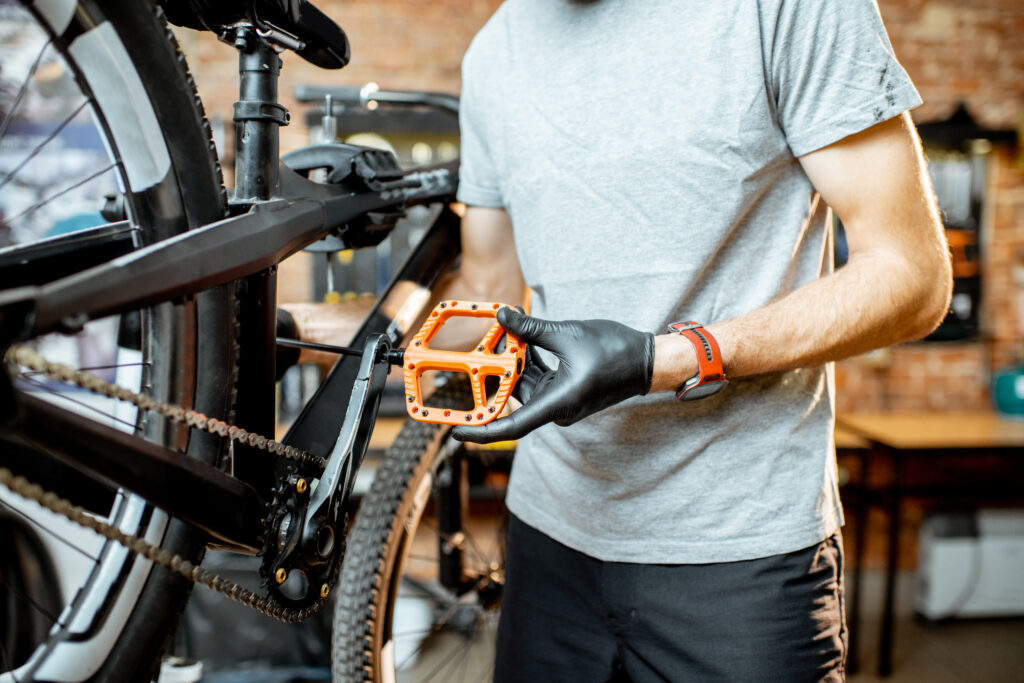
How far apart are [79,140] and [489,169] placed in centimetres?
203

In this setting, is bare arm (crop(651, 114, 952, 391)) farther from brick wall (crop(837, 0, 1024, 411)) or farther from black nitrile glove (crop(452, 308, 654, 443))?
brick wall (crop(837, 0, 1024, 411))

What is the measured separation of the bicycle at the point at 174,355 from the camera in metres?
0.45

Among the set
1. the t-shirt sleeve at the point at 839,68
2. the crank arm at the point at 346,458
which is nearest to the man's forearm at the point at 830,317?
the t-shirt sleeve at the point at 839,68

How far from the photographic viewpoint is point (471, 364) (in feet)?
1.87

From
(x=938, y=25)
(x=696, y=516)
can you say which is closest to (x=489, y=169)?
(x=696, y=516)

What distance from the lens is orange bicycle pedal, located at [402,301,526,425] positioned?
57 centimetres

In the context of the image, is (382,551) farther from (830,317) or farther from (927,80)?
(927,80)

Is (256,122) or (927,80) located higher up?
(927,80)

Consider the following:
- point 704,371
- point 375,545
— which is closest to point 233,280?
point 704,371

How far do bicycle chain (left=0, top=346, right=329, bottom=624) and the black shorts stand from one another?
33 centimetres

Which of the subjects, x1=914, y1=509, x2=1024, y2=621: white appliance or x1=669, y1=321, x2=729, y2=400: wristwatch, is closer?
x1=669, y1=321, x2=729, y2=400: wristwatch

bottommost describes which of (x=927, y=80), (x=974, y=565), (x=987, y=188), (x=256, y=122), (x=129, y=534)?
(x=974, y=565)

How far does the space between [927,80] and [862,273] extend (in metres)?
2.53

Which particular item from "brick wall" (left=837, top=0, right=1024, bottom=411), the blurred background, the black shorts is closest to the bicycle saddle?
the black shorts
